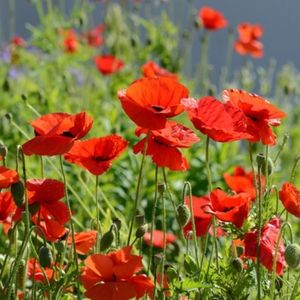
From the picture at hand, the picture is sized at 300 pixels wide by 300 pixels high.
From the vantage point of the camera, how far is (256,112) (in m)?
1.26

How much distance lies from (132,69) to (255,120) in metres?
2.55

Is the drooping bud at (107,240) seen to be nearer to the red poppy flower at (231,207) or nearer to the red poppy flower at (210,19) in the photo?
the red poppy flower at (231,207)

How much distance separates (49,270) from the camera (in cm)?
145

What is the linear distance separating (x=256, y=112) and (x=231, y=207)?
0.13 m

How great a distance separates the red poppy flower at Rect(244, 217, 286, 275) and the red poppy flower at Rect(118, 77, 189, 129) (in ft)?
0.61

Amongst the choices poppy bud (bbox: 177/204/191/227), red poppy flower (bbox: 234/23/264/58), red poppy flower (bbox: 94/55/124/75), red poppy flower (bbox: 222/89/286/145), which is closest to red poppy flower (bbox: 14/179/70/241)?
poppy bud (bbox: 177/204/191/227)

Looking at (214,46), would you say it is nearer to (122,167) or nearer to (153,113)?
(122,167)

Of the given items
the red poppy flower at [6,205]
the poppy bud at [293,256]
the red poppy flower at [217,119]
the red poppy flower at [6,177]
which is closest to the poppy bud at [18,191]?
the red poppy flower at [6,177]

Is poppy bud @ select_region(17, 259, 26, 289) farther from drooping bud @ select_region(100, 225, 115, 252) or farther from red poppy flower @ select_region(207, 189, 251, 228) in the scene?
red poppy flower @ select_region(207, 189, 251, 228)

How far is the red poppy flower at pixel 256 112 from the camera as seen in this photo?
126 cm

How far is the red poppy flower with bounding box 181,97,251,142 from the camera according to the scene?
1.22 meters

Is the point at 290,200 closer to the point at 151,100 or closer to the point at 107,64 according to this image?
the point at 151,100

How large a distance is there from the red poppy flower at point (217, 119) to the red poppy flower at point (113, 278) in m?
0.20

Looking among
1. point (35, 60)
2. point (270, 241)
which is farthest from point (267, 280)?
point (35, 60)
